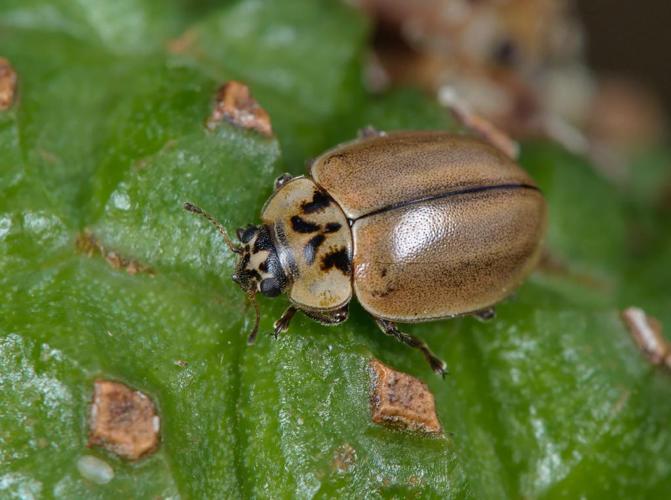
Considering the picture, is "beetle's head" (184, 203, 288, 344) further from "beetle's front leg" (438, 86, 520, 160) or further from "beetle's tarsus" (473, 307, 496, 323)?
"beetle's front leg" (438, 86, 520, 160)

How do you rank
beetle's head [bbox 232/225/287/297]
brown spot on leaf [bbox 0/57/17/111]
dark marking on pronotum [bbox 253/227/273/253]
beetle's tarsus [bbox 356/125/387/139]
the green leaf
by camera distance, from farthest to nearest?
beetle's tarsus [bbox 356/125/387/139]
dark marking on pronotum [bbox 253/227/273/253]
beetle's head [bbox 232/225/287/297]
brown spot on leaf [bbox 0/57/17/111]
the green leaf

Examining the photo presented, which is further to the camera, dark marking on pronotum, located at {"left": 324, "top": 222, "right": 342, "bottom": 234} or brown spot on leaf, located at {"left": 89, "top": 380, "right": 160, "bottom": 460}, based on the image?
dark marking on pronotum, located at {"left": 324, "top": 222, "right": 342, "bottom": 234}

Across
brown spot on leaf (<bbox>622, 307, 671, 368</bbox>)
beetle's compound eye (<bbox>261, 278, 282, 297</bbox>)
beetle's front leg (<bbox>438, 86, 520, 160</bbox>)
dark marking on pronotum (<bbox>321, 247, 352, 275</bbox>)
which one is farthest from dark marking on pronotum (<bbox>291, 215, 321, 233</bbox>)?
brown spot on leaf (<bbox>622, 307, 671, 368</bbox>)

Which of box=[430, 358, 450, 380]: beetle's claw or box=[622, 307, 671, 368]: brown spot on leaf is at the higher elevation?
box=[622, 307, 671, 368]: brown spot on leaf

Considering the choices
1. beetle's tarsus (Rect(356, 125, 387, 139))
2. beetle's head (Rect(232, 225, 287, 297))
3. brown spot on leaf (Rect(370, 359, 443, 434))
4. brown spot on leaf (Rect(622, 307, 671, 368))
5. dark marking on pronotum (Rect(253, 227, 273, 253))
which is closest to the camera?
brown spot on leaf (Rect(370, 359, 443, 434))

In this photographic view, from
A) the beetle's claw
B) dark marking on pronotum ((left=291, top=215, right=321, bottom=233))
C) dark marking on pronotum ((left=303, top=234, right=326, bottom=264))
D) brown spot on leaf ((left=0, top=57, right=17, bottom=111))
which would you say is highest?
brown spot on leaf ((left=0, top=57, right=17, bottom=111))

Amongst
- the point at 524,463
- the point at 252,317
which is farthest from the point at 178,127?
the point at 524,463

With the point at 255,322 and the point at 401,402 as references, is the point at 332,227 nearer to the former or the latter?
the point at 255,322
